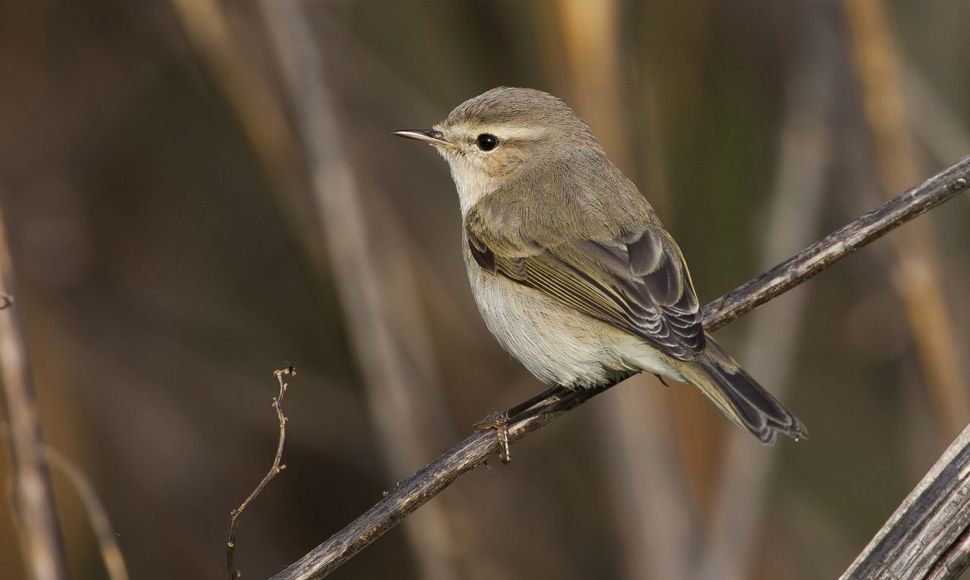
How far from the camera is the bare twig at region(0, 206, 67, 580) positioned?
247 centimetres

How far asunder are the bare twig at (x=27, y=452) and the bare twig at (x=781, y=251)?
8.19 ft

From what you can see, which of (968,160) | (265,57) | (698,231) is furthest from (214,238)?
(968,160)

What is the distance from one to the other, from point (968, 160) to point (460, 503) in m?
2.57

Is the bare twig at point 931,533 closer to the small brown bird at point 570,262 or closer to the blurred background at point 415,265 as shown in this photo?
the small brown bird at point 570,262

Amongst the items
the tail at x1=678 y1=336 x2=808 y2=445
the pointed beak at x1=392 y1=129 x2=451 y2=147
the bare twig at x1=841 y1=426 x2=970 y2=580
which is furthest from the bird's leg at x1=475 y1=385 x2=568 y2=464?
the pointed beak at x1=392 y1=129 x2=451 y2=147

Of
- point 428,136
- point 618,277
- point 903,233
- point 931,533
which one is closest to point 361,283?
point 428,136

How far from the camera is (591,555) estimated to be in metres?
5.36

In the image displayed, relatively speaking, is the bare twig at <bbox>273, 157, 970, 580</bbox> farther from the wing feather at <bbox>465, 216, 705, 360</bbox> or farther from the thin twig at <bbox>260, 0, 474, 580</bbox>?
the thin twig at <bbox>260, 0, 474, 580</bbox>

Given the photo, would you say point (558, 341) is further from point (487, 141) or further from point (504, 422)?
point (487, 141)

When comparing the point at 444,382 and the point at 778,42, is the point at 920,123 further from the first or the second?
the point at 444,382

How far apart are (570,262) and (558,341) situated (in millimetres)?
303

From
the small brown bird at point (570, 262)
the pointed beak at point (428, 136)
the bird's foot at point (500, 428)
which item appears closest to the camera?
the bird's foot at point (500, 428)

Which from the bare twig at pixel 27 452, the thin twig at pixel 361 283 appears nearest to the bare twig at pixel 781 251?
the thin twig at pixel 361 283

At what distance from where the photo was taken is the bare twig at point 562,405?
95.7 inches
